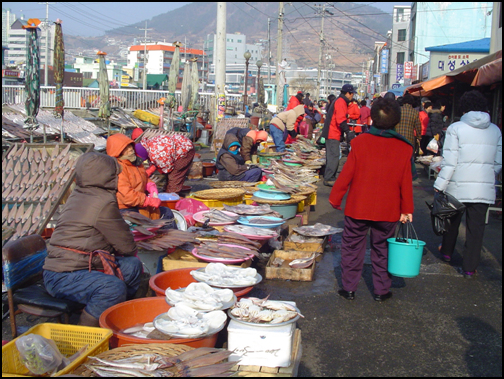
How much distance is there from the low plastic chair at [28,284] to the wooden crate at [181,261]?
120cm

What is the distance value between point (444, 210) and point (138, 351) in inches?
153

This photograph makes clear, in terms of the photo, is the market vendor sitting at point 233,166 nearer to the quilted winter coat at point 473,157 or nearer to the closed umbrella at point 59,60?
the quilted winter coat at point 473,157

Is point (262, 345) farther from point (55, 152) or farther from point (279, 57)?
point (279, 57)

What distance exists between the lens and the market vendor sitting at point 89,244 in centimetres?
360

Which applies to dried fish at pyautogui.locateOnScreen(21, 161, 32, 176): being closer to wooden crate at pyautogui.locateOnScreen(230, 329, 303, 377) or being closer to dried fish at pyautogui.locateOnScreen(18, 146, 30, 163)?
dried fish at pyautogui.locateOnScreen(18, 146, 30, 163)

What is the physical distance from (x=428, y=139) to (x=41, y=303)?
14102 mm

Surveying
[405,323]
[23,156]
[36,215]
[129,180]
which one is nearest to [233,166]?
[129,180]

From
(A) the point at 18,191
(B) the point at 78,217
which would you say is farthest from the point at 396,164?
(A) the point at 18,191

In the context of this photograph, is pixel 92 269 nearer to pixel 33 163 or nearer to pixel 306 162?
pixel 33 163

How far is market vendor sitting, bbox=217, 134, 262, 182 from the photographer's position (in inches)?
342

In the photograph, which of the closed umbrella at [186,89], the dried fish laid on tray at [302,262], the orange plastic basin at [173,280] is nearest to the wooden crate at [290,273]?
the dried fish laid on tray at [302,262]

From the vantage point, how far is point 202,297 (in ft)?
11.3

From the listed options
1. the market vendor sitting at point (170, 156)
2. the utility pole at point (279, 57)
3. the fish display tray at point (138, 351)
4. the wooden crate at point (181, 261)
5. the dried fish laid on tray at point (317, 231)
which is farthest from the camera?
the utility pole at point (279, 57)

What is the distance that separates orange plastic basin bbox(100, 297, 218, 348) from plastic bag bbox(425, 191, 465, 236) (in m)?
3.27
